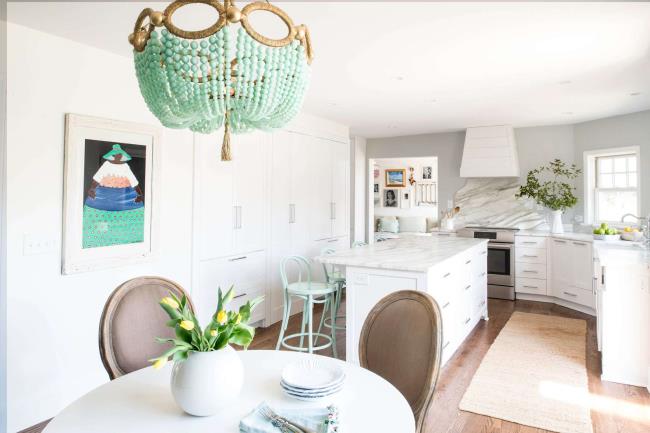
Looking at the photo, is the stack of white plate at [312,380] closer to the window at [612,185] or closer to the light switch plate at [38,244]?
the light switch plate at [38,244]

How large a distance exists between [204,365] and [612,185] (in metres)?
5.96

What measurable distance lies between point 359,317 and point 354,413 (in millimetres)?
1860

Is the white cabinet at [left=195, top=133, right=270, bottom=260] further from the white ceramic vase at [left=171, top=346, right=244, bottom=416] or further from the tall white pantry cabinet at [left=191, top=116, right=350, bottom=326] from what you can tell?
the white ceramic vase at [left=171, top=346, right=244, bottom=416]

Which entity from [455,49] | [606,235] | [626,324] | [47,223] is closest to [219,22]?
[47,223]

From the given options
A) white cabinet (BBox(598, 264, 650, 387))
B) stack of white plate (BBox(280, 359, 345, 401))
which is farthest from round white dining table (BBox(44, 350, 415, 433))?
white cabinet (BBox(598, 264, 650, 387))

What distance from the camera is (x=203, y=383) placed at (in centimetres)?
119

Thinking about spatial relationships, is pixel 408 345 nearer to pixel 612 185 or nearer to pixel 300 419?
pixel 300 419

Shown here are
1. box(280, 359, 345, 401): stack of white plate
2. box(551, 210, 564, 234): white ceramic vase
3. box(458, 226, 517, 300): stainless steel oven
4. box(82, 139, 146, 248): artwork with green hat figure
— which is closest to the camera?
box(280, 359, 345, 401): stack of white plate

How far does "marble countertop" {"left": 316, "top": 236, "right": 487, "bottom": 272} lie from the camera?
294 centimetres

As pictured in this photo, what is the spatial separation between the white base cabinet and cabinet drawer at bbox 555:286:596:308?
179cm

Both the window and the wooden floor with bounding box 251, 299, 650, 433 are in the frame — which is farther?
the window

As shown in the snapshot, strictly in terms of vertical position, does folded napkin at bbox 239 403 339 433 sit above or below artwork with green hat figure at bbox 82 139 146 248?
below

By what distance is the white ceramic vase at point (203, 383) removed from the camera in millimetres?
1186

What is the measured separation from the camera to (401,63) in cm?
326
